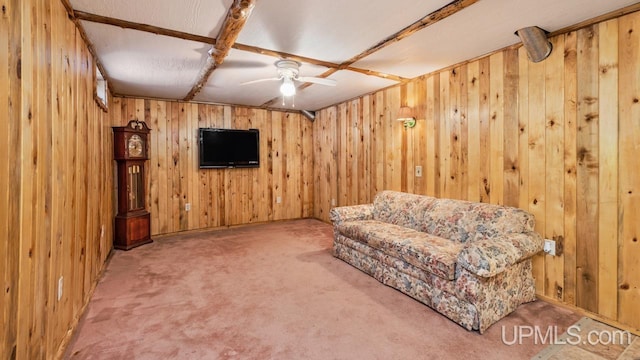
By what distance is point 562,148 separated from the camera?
235 centimetres

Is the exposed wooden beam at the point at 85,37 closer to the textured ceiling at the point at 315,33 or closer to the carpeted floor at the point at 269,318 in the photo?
the textured ceiling at the point at 315,33

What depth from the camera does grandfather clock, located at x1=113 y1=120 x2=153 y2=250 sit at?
3.94m

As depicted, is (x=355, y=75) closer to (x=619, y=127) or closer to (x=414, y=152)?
(x=414, y=152)

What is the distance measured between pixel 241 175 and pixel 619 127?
492 cm

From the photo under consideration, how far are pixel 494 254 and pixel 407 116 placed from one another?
2.09 metres

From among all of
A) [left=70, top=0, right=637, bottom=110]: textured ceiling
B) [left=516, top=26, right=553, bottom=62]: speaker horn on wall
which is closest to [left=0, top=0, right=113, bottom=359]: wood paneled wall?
[left=70, top=0, right=637, bottom=110]: textured ceiling

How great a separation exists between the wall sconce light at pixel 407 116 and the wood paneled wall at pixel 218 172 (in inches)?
103

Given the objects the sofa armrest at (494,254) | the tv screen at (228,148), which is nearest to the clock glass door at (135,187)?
the tv screen at (228,148)

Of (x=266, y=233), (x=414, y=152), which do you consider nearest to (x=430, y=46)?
(x=414, y=152)

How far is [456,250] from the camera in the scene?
2.42 meters

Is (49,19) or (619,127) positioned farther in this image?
(619,127)

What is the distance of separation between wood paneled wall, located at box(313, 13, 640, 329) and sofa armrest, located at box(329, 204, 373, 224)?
77cm

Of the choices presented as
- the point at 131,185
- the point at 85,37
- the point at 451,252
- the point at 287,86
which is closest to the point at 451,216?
the point at 451,252

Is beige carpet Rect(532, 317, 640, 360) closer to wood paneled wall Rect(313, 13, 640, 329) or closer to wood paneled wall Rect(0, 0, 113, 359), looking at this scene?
wood paneled wall Rect(313, 13, 640, 329)
